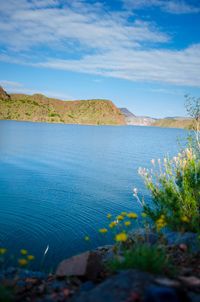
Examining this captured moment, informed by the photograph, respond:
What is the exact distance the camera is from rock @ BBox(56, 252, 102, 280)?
645 centimetres

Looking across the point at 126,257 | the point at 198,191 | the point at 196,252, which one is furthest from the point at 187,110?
the point at 126,257

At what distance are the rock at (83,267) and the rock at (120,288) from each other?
116cm

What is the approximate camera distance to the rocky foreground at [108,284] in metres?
4.68

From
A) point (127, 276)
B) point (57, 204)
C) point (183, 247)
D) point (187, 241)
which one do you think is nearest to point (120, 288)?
point (127, 276)

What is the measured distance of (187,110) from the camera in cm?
1320

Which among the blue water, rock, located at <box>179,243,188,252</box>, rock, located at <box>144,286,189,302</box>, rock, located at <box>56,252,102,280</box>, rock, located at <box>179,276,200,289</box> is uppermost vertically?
rock, located at <box>144,286,189,302</box>

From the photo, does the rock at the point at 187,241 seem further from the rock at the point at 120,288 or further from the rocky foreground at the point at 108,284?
the rock at the point at 120,288

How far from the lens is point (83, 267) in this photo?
6492 mm

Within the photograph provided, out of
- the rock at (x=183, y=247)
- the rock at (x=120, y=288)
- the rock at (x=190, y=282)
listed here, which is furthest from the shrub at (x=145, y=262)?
the rock at (x=183, y=247)

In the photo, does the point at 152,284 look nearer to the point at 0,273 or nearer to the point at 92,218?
the point at 0,273

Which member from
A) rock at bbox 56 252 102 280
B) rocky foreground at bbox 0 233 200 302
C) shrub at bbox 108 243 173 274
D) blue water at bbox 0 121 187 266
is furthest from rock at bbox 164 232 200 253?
blue water at bbox 0 121 187 266

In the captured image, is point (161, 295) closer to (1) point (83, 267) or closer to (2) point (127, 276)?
(2) point (127, 276)

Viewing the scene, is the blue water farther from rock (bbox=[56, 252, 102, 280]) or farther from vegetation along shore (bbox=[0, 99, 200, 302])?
rock (bbox=[56, 252, 102, 280])

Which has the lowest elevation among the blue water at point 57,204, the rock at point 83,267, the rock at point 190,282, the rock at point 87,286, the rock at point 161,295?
the blue water at point 57,204
